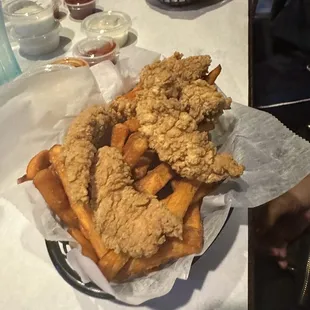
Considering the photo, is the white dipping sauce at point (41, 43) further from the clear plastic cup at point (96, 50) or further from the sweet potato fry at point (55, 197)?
the sweet potato fry at point (55, 197)

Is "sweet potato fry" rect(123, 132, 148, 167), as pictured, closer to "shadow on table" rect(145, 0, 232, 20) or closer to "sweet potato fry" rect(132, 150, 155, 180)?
"sweet potato fry" rect(132, 150, 155, 180)

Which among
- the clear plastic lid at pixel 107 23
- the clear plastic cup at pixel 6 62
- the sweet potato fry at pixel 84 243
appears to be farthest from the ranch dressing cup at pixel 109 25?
the sweet potato fry at pixel 84 243

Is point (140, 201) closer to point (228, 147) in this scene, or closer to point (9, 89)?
point (228, 147)

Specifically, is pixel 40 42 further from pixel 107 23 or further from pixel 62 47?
pixel 107 23

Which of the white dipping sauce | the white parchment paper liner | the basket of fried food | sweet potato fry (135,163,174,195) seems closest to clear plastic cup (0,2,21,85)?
the white dipping sauce

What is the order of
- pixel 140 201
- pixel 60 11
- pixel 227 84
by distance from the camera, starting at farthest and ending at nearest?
pixel 60 11 → pixel 227 84 → pixel 140 201

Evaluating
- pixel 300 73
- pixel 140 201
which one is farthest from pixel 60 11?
pixel 140 201
